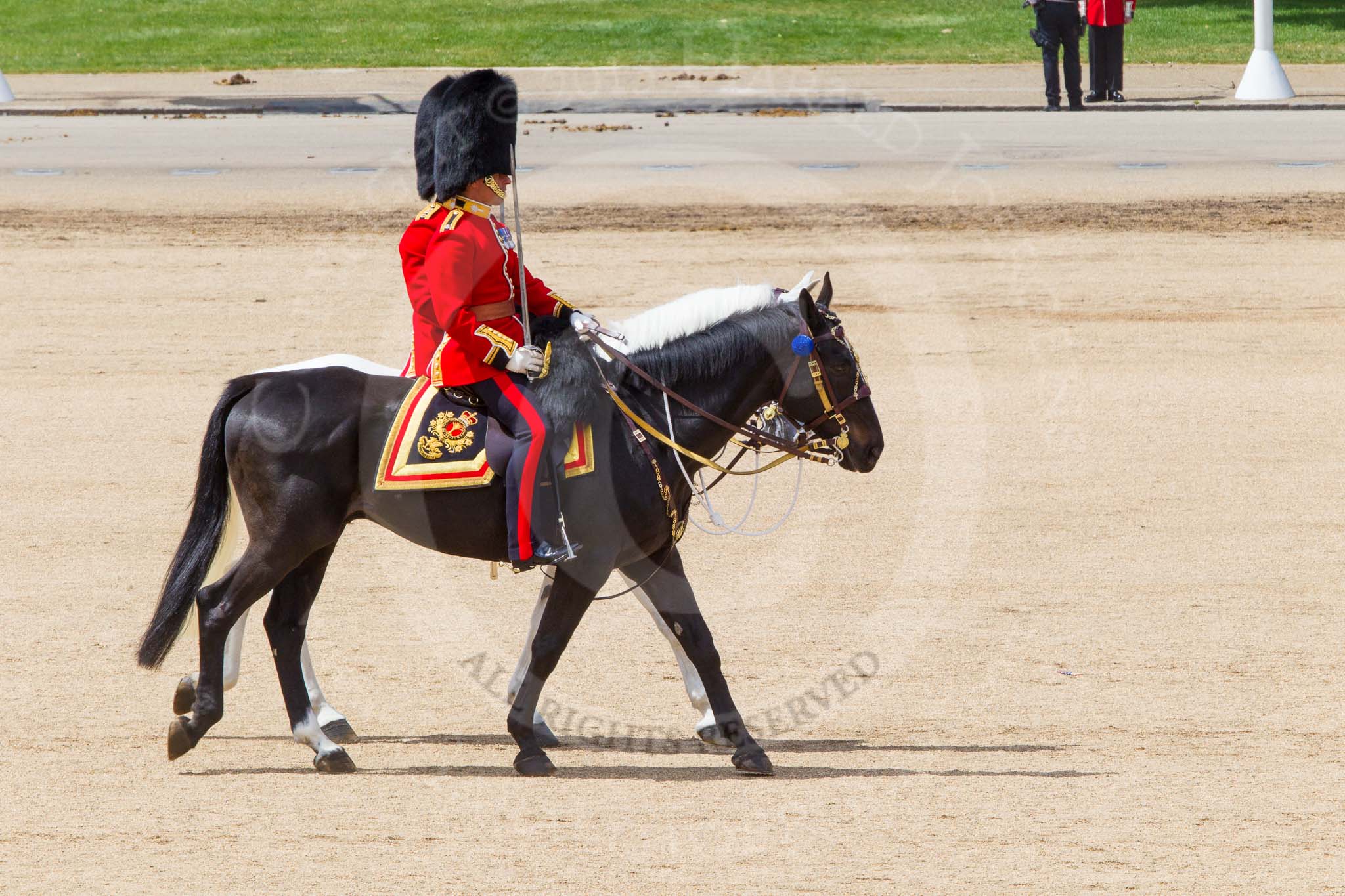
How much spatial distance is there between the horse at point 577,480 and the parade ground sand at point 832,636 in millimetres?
357

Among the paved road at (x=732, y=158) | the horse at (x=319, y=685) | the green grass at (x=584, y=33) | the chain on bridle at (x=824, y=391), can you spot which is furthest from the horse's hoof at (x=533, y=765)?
the green grass at (x=584, y=33)

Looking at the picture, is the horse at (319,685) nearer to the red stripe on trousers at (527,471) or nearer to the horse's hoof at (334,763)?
the horse's hoof at (334,763)

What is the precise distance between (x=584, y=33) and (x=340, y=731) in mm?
23231

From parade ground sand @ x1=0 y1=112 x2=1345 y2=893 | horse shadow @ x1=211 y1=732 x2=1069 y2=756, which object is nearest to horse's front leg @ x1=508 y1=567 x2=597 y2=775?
parade ground sand @ x1=0 y1=112 x2=1345 y2=893

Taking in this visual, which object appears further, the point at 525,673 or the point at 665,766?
the point at 525,673

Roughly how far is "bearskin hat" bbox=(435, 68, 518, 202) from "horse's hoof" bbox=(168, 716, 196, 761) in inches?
79.8

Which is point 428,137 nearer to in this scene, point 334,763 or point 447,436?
point 447,436

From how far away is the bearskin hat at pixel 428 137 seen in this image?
20.7 feet

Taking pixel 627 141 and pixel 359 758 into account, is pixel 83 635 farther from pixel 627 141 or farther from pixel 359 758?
pixel 627 141

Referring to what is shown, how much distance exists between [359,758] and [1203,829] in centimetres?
287

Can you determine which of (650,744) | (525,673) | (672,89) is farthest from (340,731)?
Result: (672,89)

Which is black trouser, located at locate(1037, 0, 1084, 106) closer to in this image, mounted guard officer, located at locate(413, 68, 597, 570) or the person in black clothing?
the person in black clothing

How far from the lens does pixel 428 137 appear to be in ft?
20.9

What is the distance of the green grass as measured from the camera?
1046 inches
